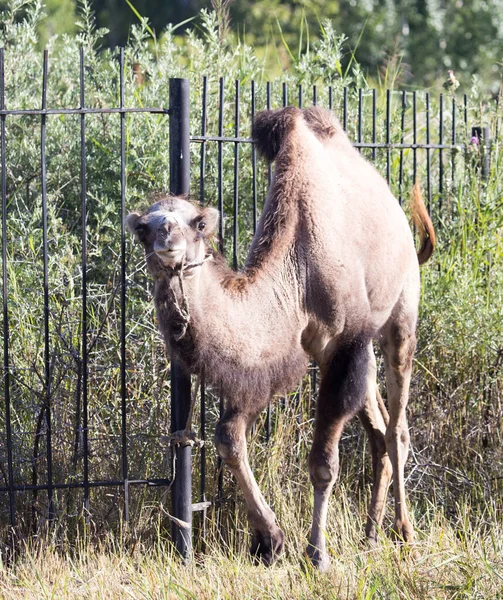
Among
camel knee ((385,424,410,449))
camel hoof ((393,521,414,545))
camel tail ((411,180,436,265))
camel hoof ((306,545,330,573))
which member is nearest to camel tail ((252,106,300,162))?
camel tail ((411,180,436,265))

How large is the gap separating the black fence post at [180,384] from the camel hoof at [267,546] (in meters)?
0.41

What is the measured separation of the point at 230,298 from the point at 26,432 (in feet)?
5.98

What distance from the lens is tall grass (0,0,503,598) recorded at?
4.47 meters

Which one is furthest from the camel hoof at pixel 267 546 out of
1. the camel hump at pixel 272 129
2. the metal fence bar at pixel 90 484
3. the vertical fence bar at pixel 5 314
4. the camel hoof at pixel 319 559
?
the camel hump at pixel 272 129

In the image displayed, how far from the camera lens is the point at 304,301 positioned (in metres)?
4.46

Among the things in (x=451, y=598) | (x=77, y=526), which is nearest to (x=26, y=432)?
(x=77, y=526)

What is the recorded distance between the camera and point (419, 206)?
565 centimetres

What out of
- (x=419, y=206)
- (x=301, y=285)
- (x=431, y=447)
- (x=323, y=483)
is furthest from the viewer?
(x=431, y=447)

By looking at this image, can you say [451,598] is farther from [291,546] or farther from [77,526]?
[77,526]

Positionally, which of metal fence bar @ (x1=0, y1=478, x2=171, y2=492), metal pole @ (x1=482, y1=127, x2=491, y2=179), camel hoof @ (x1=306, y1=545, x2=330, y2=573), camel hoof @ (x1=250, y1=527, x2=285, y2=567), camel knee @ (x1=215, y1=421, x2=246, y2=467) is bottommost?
camel hoof @ (x1=306, y1=545, x2=330, y2=573)

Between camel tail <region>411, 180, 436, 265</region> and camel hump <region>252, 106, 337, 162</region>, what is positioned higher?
camel hump <region>252, 106, 337, 162</region>

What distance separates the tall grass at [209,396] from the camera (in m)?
4.47

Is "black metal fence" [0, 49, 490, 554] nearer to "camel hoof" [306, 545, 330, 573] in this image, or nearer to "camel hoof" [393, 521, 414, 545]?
"camel hoof" [306, 545, 330, 573]

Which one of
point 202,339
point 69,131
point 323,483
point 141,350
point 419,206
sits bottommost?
point 323,483
